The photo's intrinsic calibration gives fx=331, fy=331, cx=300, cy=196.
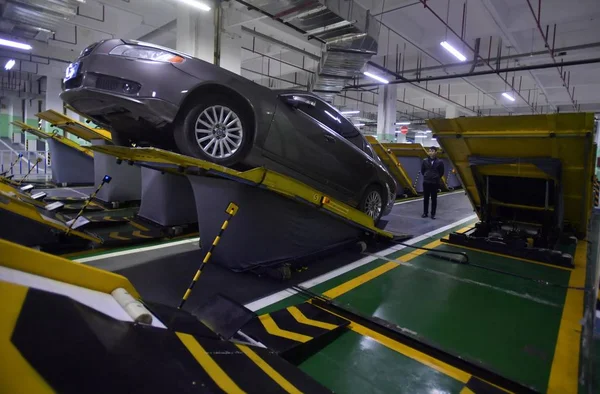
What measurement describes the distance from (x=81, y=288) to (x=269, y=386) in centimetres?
80

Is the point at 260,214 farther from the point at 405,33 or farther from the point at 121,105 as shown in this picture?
the point at 405,33

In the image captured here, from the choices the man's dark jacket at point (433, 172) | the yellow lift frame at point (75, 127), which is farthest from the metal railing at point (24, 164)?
the man's dark jacket at point (433, 172)

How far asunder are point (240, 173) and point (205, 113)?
0.80 metres

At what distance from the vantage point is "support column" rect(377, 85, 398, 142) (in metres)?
17.5

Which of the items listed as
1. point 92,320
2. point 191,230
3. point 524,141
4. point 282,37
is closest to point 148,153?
point 92,320

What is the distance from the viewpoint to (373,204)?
497cm

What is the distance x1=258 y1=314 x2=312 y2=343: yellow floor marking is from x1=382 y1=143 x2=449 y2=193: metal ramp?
28.4ft

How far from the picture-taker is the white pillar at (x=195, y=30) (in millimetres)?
8406

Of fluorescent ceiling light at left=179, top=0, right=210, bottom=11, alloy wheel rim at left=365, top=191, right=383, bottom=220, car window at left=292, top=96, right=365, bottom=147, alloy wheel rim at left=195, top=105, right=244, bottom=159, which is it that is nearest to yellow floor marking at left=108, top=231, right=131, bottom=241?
alloy wheel rim at left=195, top=105, right=244, bottom=159

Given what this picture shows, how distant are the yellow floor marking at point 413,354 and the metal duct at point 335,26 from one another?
18.9ft

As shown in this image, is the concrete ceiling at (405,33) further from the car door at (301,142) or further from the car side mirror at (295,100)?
the car door at (301,142)

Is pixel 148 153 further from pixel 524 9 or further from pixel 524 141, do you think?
pixel 524 9

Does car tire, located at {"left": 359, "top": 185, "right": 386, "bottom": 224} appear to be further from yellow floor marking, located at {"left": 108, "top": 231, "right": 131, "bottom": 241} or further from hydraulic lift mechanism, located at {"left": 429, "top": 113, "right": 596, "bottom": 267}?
yellow floor marking, located at {"left": 108, "top": 231, "right": 131, "bottom": 241}

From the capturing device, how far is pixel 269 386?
4.19ft
